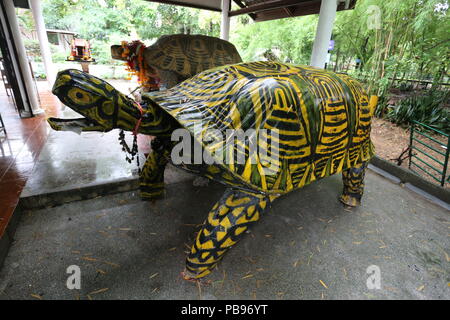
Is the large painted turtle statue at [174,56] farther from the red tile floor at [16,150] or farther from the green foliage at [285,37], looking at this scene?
the green foliage at [285,37]

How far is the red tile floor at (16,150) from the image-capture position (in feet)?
8.17

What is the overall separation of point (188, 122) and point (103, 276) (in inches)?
53.3

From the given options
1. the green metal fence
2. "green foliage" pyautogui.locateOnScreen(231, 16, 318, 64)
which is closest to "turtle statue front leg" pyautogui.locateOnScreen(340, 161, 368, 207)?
the green metal fence

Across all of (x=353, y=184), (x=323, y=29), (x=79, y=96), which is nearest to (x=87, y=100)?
(x=79, y=96)

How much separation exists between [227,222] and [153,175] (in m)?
1.27

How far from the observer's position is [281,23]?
982 cm

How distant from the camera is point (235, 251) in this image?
2232mm

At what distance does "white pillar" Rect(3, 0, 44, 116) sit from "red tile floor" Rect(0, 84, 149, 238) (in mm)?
340

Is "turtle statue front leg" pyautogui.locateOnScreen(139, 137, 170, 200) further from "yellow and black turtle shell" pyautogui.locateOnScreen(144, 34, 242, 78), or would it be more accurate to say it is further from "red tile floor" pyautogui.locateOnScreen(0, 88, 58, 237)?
"yellow and black turtle shell" pyautogui.locateOnScreen(144, 34, 242, 78)

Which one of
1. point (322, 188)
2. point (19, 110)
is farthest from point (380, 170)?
point (19, 110)

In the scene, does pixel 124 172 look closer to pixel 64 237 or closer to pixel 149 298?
pixel 64 237

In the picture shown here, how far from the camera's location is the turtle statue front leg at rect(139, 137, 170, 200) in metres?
2.55

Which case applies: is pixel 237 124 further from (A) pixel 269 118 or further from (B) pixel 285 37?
(B) pixel 285 37

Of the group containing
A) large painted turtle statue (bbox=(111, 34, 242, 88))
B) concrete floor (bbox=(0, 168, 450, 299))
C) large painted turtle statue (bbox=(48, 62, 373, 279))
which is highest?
large painted turtle statue (bbox=(111, 34, 242, 88))
